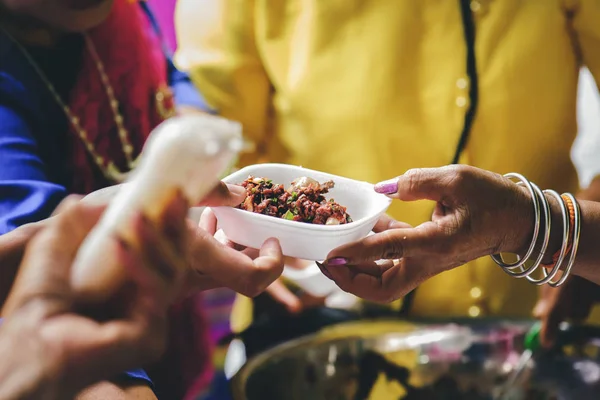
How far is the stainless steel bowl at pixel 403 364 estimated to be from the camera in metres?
0.68

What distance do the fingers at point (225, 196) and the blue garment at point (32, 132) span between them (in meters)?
0.15

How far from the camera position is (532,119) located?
77 centimetres

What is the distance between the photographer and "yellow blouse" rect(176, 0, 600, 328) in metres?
0.76

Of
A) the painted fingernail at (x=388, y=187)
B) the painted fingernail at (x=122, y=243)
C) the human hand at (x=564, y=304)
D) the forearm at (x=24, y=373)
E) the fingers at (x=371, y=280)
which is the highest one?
the painted fingernail at (x=122, y=243)

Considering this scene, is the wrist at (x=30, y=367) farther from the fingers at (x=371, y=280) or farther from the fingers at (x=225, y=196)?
the fingers at (x=371, y=280)

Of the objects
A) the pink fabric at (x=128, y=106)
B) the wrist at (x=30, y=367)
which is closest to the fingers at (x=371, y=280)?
the pink fabric at (x=128, y=106)

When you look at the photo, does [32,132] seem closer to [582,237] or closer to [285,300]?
[285,300]

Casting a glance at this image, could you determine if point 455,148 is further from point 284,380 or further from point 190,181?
point 190,181

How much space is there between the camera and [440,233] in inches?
20.8

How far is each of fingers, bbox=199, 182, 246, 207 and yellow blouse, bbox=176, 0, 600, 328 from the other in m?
0.28

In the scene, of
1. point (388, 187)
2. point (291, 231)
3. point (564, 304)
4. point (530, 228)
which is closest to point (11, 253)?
point (291, 231)

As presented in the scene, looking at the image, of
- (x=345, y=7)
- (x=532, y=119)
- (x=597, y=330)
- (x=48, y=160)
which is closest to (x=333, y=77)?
(x=345, y=7)

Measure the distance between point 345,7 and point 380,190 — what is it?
323mm

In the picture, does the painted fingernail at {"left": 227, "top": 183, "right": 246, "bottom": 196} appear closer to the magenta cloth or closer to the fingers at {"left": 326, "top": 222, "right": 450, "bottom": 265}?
the fingers at {"left": 326, "top": 222, "right": 450, "bottom": 265}
